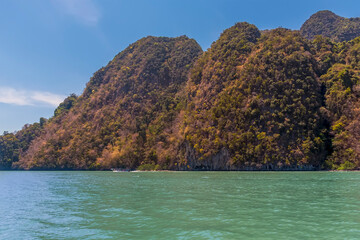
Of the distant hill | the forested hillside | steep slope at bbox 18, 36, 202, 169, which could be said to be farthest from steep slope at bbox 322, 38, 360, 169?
the distant hill

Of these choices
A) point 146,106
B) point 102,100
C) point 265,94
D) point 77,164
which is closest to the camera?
point 265,94

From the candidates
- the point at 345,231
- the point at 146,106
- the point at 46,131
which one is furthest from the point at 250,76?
the point at 46,131

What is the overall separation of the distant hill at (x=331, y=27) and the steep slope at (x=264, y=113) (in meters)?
51.4

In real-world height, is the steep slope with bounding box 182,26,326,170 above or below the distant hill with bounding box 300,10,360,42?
below

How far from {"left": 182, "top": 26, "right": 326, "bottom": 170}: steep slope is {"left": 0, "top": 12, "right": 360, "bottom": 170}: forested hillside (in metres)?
0.29

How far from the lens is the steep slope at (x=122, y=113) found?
108562 mm

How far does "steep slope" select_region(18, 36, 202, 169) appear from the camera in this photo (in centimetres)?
10856

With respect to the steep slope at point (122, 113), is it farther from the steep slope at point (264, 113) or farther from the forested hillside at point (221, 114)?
the steep slope at point (264, 113)

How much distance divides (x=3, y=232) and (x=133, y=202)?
355 inches

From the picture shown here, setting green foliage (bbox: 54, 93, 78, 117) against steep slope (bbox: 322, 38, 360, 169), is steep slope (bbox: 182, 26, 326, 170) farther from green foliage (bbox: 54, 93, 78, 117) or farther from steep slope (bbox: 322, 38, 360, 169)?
green foliage (bbox: 54, 93, 78, 117)

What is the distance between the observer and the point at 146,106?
409 ft

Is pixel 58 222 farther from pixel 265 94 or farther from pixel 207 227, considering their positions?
pixel 265 94

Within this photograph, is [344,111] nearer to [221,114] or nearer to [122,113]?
[221,114]

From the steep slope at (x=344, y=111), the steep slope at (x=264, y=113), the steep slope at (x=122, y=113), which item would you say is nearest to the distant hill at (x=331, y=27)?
the steep slope at (x=264, y=113)
